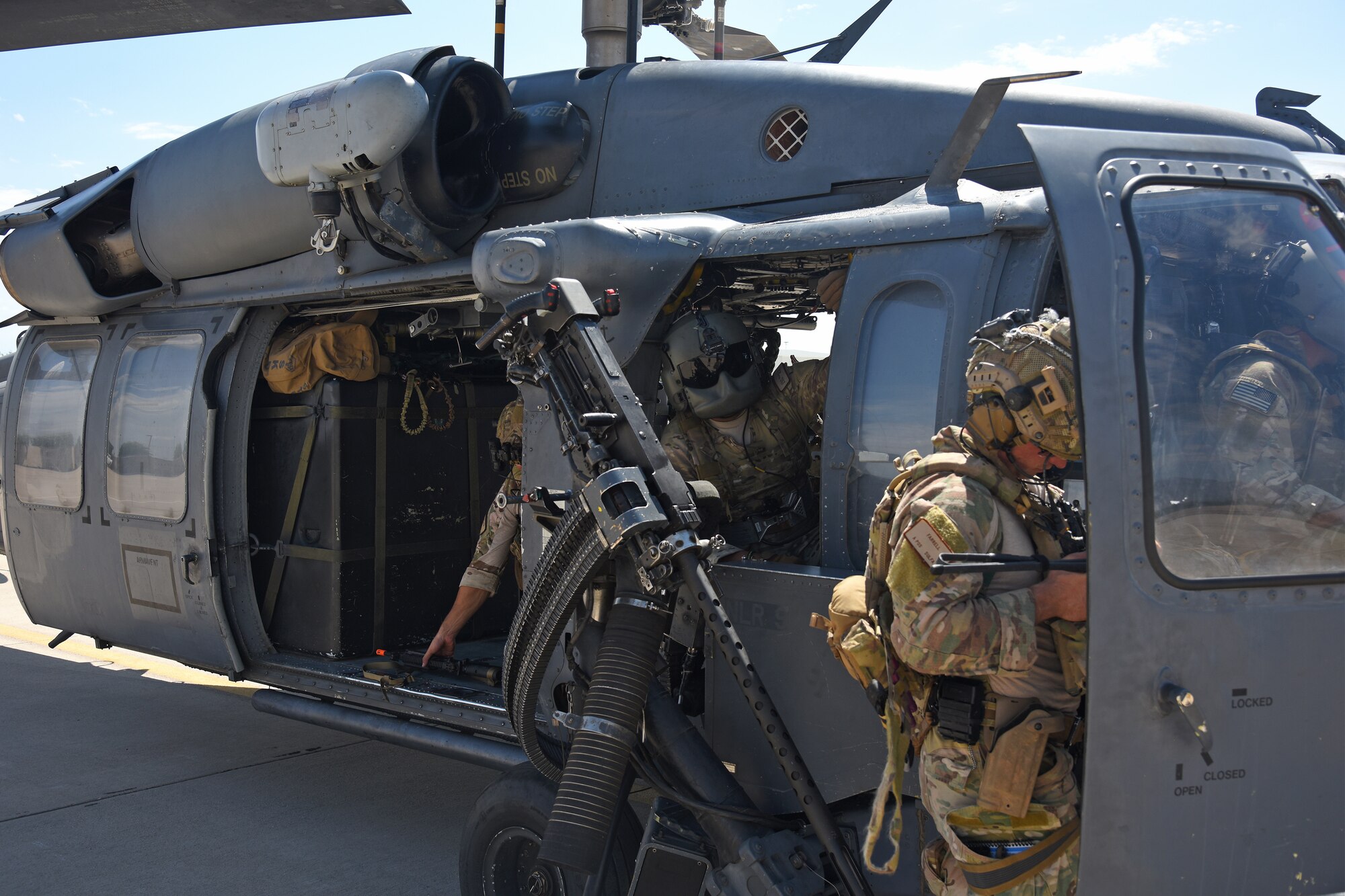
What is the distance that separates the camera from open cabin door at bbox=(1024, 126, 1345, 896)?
2393 mm

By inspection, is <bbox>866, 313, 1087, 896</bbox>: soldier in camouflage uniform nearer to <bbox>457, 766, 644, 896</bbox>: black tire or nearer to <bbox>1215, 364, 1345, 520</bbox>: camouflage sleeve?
<bbox>1215, 364, 1345, 520</bbox>: camouflage sleeve

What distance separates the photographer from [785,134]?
14.5 ft

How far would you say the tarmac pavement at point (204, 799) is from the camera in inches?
186

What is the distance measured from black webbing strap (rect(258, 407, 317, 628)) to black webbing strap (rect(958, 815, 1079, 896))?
4.12 metres

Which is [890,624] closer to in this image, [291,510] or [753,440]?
[753,440]

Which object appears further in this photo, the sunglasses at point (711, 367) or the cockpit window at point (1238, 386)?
the sunglasses at point (711, 367)

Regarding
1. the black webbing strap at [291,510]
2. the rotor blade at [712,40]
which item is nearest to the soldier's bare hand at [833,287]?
the black webbing strap at [291,510]

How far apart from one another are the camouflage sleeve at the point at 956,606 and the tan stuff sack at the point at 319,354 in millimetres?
3707

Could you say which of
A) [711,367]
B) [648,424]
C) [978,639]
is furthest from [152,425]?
[978,639]

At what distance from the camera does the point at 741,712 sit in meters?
3.55

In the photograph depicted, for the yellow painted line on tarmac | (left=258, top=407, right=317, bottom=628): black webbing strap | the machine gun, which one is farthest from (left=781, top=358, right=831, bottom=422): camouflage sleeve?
the yellow painted line on tarmac

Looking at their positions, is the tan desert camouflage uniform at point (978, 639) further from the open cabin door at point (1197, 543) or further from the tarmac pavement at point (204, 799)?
the tarmac pavement at point (204, 799)

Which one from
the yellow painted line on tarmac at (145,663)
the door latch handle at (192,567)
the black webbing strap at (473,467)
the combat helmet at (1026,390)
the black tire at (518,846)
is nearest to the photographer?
the combat helmet at (1026,390)

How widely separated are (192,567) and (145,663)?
372 cm
